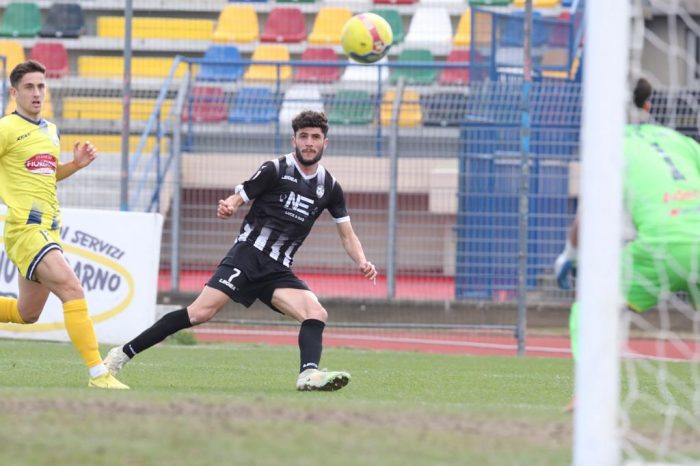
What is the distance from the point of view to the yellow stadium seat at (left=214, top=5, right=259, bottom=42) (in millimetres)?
21641

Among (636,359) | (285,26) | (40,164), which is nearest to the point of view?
(40,164)

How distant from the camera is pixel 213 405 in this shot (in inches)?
251

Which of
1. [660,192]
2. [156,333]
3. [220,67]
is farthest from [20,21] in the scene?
[660,192]

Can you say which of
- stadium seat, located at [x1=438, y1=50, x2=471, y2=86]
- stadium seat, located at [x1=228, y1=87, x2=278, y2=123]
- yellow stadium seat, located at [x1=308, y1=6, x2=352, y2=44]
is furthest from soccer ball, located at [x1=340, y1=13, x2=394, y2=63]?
yellow stadium seat, located at [x1=308, y1=6, x2=352, y2=44]

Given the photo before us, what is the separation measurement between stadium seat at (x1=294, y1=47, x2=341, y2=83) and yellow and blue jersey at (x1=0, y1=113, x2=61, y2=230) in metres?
9.05

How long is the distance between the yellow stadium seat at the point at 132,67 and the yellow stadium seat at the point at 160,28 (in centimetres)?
57

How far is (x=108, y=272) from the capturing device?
13000 millimetres

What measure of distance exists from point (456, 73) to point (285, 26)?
15.3ft

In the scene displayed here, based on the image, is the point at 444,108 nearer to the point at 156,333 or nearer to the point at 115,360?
the point at 156,333

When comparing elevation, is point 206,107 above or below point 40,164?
above

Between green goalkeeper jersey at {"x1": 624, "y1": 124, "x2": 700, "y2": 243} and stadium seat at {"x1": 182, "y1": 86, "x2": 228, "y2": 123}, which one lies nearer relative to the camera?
green goalkeeper jersey at {"x1": 624, "y1": 124, "x2": 700, "y2": 243}

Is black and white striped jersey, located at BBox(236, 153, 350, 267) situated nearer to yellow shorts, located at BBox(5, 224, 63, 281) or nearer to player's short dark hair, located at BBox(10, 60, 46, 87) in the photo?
yellow shorts, located at BBox(5, 224, 63, 281)

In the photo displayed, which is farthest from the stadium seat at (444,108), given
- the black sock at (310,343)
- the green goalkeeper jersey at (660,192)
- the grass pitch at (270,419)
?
the green goalkeeper jersey at (660,192)

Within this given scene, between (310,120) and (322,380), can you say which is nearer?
(322,380)
